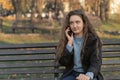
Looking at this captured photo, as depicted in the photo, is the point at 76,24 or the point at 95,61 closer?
the point at 95,61

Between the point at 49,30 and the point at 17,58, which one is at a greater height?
the point at 17,58

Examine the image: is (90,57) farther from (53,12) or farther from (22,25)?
(53,12)

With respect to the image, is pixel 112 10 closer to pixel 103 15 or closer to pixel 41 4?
pixel 103 15

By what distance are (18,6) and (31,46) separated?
24855 millimetres

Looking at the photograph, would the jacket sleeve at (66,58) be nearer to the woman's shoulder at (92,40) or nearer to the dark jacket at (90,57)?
the dark jacket at (90,57)

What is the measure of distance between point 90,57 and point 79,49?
20 cm

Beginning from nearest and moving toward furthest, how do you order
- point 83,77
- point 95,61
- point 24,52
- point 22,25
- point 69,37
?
point 83,77
point 95,61
point 69,37
point 24,52
point 22,25

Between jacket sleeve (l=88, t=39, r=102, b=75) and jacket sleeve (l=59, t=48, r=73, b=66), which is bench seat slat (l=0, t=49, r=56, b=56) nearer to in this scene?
jacket sleeve (l=59, t=48, r=73, b=66)

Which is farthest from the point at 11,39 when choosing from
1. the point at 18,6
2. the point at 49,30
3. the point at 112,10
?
the point at 112,10

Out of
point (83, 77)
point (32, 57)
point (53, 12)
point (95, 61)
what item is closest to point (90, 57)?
point (95, 61)

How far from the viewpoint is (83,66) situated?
4.77 metres

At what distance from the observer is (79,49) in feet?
15.7

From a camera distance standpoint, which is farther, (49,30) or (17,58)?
(49,30)

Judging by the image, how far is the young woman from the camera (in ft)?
15.4
